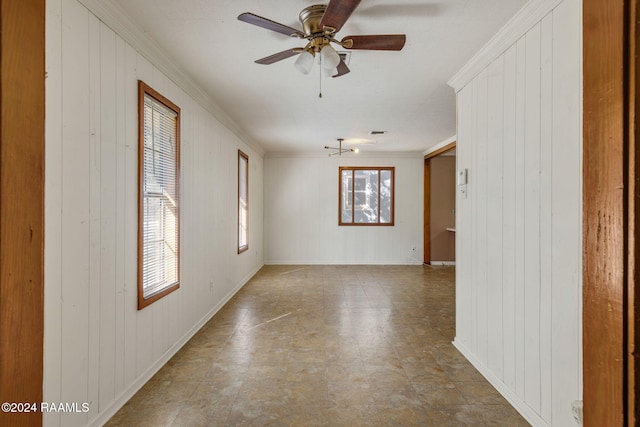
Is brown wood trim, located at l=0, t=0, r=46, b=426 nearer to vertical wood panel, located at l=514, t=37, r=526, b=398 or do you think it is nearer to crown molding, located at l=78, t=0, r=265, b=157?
crown molding, located at l=78, t=0, r=265, b=157

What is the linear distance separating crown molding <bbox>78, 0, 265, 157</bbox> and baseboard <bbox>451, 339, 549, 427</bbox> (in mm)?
3536

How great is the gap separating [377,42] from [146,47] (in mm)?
1705

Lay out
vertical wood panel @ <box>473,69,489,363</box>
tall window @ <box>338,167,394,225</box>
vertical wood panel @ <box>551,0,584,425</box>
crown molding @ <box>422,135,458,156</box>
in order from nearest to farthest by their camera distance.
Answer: vertical wood panel @ <box>551,0,584,425</box> < vertical wood panel @ <box>473,69,489,363</box> < crown molding @ <box>422,135,458,156</box> < tall window @ <box>338,167,394,225</box>

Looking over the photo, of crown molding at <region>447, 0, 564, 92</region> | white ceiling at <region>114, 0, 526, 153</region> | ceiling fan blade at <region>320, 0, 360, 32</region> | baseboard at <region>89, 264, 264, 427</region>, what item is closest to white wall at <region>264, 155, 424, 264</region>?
white ceiling at <region>114, 0, 526, 153</region>

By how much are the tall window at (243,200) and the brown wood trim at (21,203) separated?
4728 millimetres

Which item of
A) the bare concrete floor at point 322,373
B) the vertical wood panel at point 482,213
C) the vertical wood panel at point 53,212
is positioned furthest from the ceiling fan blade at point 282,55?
the bare concrete floor at point 322,373

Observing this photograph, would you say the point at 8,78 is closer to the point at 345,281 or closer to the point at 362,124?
the point at 362,124

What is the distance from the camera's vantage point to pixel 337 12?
177cm

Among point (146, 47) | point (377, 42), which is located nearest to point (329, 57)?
point (377, 42)

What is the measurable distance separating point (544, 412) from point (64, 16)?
3.40 metres

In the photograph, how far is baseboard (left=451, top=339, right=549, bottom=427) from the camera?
1967 millimetres

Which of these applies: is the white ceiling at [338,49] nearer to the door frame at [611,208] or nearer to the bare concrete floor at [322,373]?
the door frame at [611,208]

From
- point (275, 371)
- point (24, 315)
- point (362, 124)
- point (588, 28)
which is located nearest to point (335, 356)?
point (275, 371)

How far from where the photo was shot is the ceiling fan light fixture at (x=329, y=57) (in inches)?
81.7
